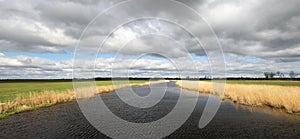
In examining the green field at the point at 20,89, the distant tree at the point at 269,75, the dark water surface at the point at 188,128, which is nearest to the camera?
the dark water surface at the point at 188,128

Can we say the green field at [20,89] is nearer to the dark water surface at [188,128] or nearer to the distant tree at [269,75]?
the dark water surface at [188,128]

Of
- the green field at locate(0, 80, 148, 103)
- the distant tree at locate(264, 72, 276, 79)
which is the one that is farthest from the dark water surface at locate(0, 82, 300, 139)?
the distant tree at locate(264, 72, 276, 79)

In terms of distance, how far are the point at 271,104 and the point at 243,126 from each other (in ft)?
40.0

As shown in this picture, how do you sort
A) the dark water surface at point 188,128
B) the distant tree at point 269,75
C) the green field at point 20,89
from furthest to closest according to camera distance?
the distant tree at point 269,75, the green field at point 20,89, the dark water surface at point 188,128

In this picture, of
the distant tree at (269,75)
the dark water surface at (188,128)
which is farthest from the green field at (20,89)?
the distant tree at (269,75)

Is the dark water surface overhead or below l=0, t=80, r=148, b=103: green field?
below

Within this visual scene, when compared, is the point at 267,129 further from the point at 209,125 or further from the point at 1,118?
the point at 1,118

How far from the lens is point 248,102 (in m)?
27.9

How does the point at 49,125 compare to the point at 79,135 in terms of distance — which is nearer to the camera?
the point at 79,135

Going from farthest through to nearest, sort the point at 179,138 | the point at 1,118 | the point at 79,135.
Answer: the point at 1,118
the point at 79,135
the point at 179,138

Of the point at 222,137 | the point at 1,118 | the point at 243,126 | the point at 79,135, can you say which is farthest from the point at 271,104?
the point at 1,118

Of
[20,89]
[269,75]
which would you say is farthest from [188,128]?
[269,75]

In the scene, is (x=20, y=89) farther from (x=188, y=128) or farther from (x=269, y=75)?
(x=269, y=75)

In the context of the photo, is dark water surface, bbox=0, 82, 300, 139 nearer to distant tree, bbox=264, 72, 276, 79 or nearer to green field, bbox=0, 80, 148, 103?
green field, bbox=0, 80, 148, 103
